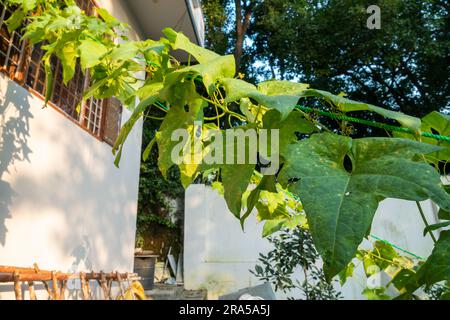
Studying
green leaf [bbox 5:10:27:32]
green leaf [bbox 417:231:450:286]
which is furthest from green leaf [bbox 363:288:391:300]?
green leaf [bbox 5:10:27:32]

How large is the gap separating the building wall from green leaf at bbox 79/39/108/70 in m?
1.16

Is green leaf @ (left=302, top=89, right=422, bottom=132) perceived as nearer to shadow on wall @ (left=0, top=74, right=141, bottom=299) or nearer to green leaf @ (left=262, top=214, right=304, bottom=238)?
green leaf @ (left=262, top=214, right=304, bottom=238)

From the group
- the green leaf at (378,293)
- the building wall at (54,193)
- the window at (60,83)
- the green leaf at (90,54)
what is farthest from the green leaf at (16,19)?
the green leaf at (378,293)

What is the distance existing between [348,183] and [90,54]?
0.68 m

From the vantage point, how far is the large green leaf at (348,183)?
0.36 m

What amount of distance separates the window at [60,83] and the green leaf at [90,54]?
50 centimetres

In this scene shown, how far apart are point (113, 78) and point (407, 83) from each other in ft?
31.1

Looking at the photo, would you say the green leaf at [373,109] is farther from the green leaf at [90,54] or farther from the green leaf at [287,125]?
the green leaf at [90,54]

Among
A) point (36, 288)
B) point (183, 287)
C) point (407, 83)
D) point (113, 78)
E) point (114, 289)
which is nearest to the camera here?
point (113, 78)

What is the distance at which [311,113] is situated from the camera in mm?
641

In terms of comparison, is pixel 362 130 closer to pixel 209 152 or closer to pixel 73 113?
pixel 73 113

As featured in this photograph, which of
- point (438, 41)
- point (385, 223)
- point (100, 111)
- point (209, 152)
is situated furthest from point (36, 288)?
point (438, 41)

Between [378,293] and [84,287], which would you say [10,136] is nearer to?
[84,287]

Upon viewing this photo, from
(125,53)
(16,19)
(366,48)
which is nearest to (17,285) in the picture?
(16,19)
